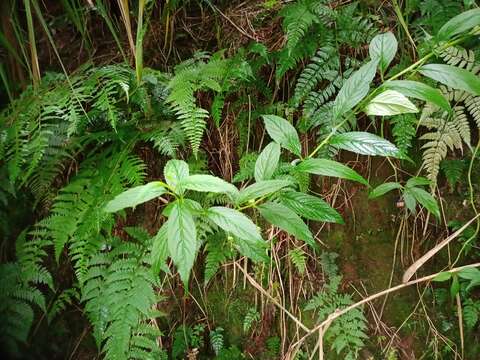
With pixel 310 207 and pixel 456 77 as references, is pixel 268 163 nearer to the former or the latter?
pixel 310 207

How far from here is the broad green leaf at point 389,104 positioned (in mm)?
983

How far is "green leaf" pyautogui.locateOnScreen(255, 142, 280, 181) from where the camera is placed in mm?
1025

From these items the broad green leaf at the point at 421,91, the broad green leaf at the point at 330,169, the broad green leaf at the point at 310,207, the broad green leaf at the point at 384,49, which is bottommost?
the broad green leaf at the point at 310,207

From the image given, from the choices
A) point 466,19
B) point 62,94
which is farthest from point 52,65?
point 466,19

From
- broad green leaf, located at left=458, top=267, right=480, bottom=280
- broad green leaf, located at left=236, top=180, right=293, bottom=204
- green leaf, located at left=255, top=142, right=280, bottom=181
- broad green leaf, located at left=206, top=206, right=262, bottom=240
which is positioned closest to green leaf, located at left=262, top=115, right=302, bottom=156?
green leaf, located at left=255, top=142, right=280, bottom=181

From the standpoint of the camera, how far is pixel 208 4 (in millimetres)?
1915

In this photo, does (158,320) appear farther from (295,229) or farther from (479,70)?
(479,70)

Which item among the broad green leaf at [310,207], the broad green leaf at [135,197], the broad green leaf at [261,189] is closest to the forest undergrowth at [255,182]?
the broad green leaf at [310,207]

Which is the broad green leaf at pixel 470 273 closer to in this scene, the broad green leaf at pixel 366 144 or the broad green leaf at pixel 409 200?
the broad green leaf at pixel 409 200

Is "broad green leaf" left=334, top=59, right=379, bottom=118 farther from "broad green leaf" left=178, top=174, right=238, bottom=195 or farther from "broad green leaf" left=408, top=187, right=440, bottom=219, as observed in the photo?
"broad green leaf" left=408, top=187, right=440, bottom=219

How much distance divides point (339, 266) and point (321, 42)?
0.91 meters

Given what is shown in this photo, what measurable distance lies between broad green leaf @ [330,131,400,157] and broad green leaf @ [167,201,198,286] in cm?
43

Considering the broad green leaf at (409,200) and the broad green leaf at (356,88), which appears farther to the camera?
the broad green leaf at (409,200)

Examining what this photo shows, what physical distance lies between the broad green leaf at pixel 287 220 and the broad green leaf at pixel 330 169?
0.37 ft
